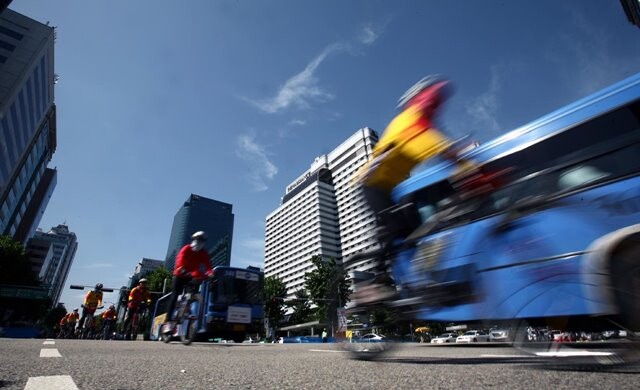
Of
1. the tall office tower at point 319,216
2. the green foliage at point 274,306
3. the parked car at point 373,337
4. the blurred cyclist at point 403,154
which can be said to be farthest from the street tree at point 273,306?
the tall office tower at point 319,216

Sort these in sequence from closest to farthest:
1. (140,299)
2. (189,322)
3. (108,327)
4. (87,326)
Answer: (189,322) → (140,299) → (108,327) → (87,326)

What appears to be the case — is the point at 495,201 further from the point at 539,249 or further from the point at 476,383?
the point at 476,383

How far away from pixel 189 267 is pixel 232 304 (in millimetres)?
8330

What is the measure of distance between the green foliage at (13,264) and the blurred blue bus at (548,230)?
158 ft

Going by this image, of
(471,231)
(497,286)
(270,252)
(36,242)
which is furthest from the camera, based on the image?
(270,252)

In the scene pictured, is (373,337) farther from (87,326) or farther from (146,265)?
(146,265)

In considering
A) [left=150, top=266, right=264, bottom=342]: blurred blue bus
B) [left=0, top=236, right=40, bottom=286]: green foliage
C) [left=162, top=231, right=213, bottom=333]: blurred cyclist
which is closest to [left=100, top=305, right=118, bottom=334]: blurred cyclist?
[left=150, top=266, right=264, bottom=342]: blurred blue bus

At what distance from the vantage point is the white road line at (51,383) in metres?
1.69

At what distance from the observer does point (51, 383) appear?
182 centimetres

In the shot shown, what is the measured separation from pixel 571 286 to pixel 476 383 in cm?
268

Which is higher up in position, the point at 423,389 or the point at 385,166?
the point at 385,166

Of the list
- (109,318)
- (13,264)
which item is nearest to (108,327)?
(109,318)

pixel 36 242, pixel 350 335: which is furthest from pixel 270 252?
pixel 350 335

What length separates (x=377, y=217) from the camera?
379 centimetres
